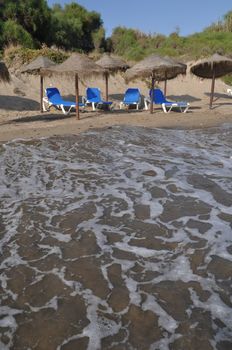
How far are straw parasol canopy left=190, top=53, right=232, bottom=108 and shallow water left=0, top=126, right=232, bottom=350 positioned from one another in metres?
8.74

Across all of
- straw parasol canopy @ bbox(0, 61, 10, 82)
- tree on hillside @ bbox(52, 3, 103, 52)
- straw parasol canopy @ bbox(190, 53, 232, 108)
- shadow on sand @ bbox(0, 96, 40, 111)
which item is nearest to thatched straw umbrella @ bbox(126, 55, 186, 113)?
straw parasol canopy @ bbox(190, 53, 232, 108)

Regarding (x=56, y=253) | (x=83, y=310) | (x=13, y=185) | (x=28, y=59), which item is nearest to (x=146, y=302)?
(x=83, y=310)

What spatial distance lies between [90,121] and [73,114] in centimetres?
167

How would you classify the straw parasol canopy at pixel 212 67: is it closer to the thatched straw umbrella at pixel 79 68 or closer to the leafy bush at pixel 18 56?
the thatched straw umbrella at pixel 79 68

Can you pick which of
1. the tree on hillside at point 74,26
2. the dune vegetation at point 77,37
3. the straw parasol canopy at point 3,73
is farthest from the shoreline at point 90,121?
the tree on hillside at point 74,26

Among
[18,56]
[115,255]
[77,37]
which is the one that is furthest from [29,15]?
[115,255]

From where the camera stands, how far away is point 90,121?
39.1 feet

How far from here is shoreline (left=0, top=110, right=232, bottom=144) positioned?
32.9 ft

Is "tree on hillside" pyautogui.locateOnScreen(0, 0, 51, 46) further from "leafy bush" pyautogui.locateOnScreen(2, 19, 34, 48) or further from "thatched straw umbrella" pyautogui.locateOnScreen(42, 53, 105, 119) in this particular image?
"thatched straw umbrella" pyautogui.locateOnScreen(42, 53, 105, 119)

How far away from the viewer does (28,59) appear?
17.3 meters

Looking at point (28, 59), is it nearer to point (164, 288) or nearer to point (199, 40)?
point (164, 288)

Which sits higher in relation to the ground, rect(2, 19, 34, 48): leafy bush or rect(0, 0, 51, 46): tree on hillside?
rect(0, 0, 51, 46): tree on hillside

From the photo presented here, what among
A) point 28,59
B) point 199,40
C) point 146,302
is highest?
point 199,40

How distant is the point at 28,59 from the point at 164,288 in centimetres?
1623
